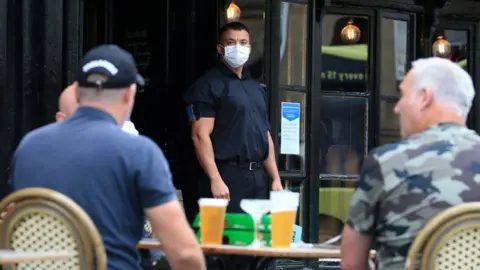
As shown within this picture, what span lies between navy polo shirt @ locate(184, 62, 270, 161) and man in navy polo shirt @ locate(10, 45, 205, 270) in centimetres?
310

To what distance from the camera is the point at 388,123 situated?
27.1 feet

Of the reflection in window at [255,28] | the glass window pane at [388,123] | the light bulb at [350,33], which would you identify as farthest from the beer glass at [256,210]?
the glass window pane at [388,123]

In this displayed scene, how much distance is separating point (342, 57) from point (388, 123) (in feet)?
2.41

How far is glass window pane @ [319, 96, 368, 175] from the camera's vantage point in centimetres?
783

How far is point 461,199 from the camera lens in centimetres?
309

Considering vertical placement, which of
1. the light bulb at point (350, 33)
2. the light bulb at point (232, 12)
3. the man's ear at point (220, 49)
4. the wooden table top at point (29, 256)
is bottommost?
the wooden table top at point (29, 256)

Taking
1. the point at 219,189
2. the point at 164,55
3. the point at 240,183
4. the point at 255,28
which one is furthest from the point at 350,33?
the point at 219,189

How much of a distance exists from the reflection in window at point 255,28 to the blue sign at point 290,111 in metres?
0.33

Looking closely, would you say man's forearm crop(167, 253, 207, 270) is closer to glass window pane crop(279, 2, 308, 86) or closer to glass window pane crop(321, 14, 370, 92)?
glass window pane crop(279, 2, 308, 86)

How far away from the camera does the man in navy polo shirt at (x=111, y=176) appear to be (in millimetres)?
2969

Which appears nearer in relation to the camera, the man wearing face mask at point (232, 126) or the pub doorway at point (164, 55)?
the man wearing face mask at point (232, 126)

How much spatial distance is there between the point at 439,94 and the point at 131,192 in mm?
1049

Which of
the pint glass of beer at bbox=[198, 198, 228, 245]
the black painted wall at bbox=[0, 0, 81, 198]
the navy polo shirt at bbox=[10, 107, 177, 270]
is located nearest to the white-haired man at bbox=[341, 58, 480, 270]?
the navy polo shirt at bbox=[10, 107, 177, 270]

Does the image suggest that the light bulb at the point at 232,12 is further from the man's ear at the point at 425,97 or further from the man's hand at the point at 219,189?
the man's ear at the point at 425,97
